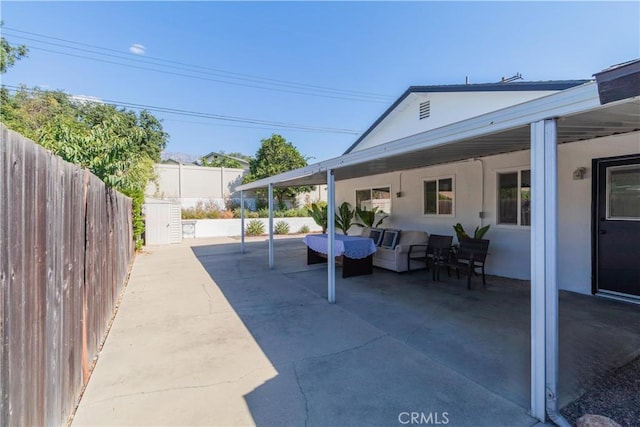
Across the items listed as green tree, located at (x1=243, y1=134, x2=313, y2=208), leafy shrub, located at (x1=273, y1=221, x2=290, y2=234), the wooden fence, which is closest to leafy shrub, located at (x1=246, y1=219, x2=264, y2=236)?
leafy shrub, located at (x1=273, y1=221, x2=290, y2=234)

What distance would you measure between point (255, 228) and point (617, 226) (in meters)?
14.8

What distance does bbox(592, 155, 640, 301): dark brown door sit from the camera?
16.0 ft

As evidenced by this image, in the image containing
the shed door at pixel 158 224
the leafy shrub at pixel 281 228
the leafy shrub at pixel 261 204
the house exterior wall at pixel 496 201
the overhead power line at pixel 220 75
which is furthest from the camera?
the leafy shrub at pixel 261 204

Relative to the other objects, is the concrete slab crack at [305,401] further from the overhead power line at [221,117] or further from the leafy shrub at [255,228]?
the overhead power line at [221,117]

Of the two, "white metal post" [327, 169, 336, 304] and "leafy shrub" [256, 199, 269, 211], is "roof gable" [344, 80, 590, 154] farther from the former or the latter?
"leafy shrub" [256, 199, 269, 211]

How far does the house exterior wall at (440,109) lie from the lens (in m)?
A: 8.81

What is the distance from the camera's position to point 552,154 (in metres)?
2.27

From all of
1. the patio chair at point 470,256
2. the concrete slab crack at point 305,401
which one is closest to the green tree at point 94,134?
the concrete slab crack at point 305,401

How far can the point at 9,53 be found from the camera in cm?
1430

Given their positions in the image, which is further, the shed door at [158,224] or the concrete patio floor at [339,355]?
the shed door at [158,224]

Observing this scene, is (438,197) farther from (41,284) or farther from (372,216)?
(41,284)

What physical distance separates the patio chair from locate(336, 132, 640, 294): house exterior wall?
2.57 ft

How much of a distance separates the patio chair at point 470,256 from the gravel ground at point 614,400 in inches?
117

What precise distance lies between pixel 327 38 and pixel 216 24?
4.61 metres
